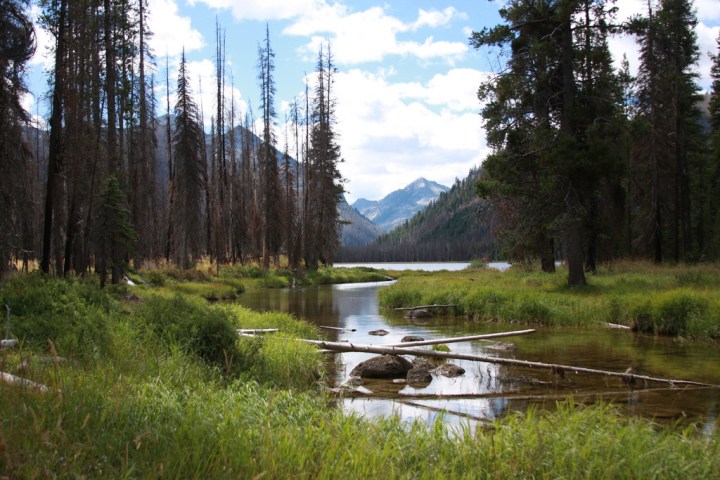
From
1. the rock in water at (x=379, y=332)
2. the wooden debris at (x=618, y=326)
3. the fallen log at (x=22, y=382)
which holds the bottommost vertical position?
the rock in water at (x=379, y=332)

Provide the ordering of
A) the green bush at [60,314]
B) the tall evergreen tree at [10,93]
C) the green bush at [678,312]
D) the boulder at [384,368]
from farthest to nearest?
1. the tall evergreen tree at [10,93]
2. the green bush at [678,312]
3. the boulder at [384,368]
4. the green bush at [60,314]

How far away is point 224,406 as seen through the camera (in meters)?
4.93

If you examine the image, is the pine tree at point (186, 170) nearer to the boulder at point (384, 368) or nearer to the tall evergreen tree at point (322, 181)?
the tall evergreen tree at point (322, 181)

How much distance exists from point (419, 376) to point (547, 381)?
2288mm

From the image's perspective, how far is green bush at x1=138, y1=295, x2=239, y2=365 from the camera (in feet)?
26.5

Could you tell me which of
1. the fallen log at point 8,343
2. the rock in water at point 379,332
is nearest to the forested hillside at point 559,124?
the rock in water at point 379,332

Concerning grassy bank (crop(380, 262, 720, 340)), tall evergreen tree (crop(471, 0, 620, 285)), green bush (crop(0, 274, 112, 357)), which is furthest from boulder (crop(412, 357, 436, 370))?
tall evergreen tree (crop(471, 0, 620, 285))

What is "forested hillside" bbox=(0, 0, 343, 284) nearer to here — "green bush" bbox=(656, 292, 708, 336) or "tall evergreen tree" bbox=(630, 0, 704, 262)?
"green bush" bbox=(656, 292, 708, 336)

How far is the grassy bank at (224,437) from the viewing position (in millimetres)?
3143

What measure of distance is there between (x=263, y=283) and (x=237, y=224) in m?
13.4

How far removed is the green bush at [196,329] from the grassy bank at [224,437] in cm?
66

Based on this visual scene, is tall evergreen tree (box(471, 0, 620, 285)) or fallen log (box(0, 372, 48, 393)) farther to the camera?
tall evergreen tree (box(471, 0, 620, 285))

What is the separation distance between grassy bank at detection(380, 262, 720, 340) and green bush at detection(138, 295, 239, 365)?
37.9 feet

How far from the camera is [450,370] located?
34.0ft
